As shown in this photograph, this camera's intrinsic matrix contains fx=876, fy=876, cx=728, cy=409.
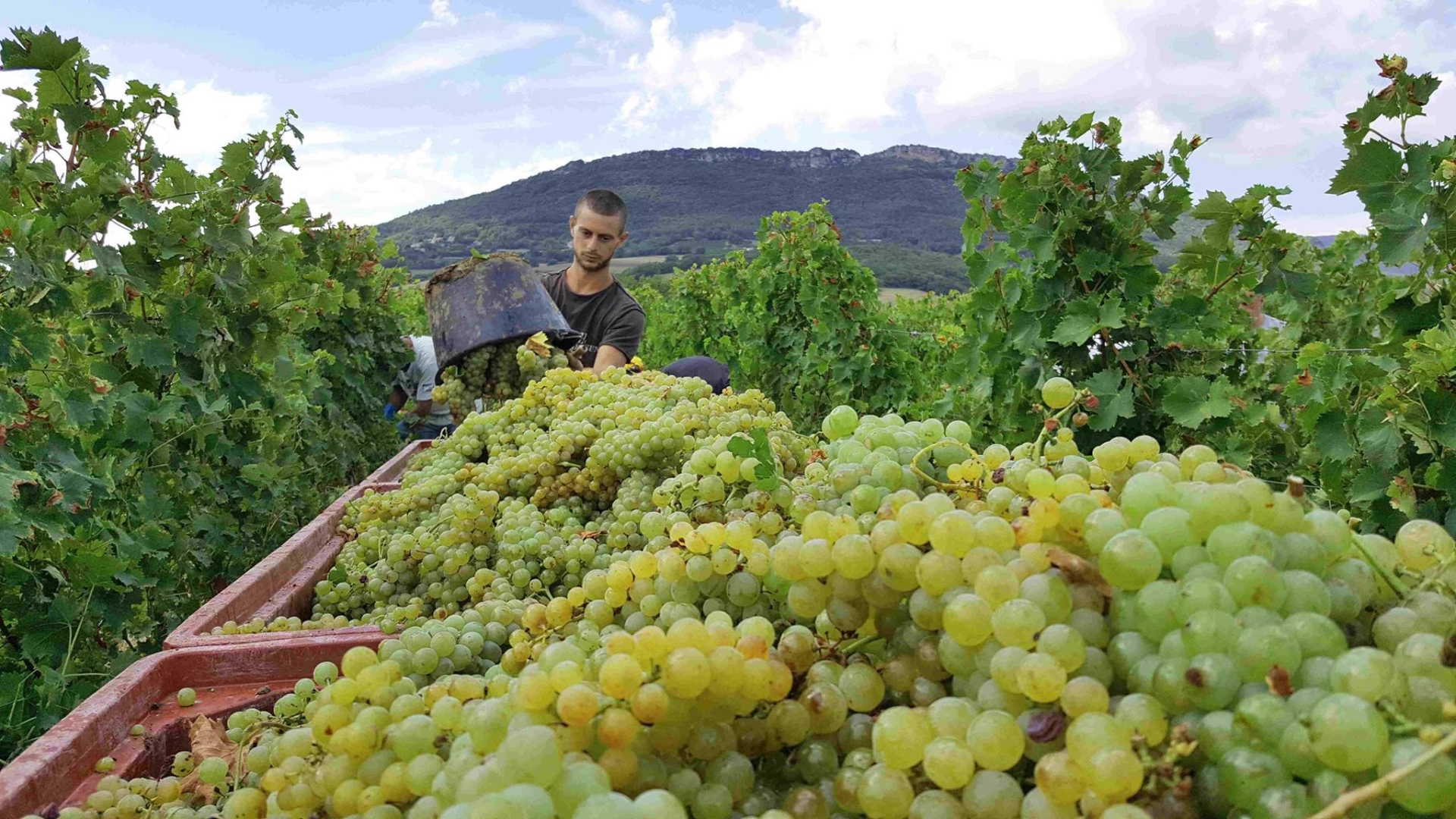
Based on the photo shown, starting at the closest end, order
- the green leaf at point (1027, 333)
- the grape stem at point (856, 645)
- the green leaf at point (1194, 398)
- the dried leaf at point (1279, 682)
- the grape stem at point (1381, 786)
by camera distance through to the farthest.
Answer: the grape stem at point (1381, 786)
the dried leaf at point (1279, 682)
the grape stem at point (856, 645)
the green leaf at point (1194, 398)
the green leaf at point (1027, 333)

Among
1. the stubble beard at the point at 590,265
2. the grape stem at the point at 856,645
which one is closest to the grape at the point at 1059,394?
the grape stem at the point at 856,645

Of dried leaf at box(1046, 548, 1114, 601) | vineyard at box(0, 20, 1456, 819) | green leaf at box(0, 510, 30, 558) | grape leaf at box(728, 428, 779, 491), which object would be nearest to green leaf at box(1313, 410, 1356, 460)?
vineyard at box(0, 20, 1456, 819)

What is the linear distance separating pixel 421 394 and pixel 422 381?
9cm

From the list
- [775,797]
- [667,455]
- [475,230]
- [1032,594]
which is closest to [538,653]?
[775,797]

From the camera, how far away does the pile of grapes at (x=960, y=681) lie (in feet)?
2.28

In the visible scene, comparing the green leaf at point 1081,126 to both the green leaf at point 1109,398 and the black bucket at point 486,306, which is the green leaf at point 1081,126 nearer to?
the green leaf at point 1109,398

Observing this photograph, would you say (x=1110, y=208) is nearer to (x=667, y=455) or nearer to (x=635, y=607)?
(x=667, y=455)

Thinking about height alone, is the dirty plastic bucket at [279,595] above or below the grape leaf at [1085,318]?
below

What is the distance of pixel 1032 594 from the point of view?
0.83 meters

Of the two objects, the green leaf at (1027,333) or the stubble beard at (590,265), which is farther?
the stubble beard at (590,265)

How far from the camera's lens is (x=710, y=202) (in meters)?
67.3

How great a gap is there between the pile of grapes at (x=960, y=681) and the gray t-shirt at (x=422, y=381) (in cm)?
562

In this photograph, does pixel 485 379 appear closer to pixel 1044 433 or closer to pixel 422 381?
pixel 422 381

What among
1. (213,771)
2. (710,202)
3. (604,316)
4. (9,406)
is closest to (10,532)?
(9,406)
